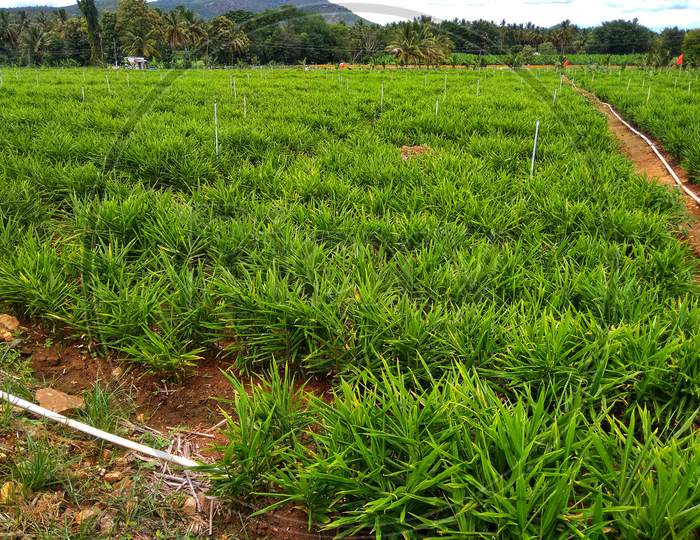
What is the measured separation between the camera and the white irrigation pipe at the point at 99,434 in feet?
5.93

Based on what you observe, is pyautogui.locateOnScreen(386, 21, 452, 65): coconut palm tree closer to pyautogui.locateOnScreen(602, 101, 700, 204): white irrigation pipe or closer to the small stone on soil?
pyautogui.locateOnScreen(602, 101, 700, 204): white irrigation pipe

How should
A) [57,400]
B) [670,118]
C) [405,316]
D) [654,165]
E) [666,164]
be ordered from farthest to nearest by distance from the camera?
1. [670,118]
2. [654,165]
3. [666,164]
4. [405,316]
5. [57,400]

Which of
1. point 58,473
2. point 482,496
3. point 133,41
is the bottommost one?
point 58,473

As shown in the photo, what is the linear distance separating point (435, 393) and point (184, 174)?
13.2ft

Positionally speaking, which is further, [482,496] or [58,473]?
[58,473]

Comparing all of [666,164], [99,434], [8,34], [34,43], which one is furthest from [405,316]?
[8,34]

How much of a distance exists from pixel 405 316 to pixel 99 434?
135 cm

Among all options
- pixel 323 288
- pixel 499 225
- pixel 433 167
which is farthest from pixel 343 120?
pixel 323 288

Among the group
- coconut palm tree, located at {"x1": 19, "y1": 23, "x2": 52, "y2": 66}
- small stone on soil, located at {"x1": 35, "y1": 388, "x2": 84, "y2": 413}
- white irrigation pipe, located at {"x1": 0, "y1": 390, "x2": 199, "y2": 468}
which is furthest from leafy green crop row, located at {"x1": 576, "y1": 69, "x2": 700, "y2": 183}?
coconut palm tree, located at {"x1": 19, "y1": 23, "x2": 52, "y2": 66}

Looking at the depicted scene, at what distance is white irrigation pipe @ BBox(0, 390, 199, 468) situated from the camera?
5.93 feet

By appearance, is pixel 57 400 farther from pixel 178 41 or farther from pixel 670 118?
pixel 178 41

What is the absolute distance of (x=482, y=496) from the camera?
1441 mm

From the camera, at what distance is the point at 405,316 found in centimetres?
233

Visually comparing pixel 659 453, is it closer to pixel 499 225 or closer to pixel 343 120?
pixel 499 225
